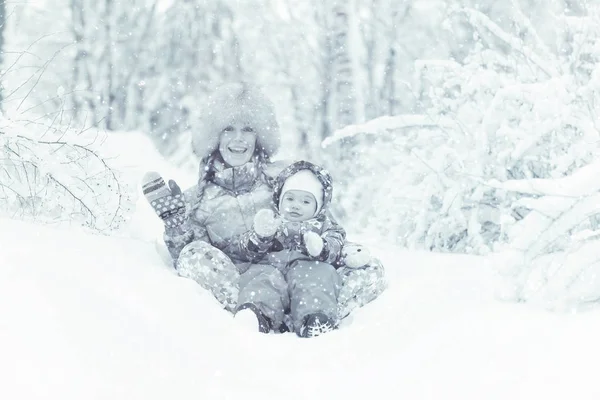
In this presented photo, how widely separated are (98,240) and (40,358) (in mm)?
1330

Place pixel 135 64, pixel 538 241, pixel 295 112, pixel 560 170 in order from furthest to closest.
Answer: pixel 295 112
pixel 135 64
pixel 560 170
pixel 538 241

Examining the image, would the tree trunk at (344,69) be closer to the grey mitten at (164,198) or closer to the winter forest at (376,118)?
the winter forest at (376,118)

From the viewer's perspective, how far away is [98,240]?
322 cm

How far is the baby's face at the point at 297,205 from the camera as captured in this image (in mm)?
3998

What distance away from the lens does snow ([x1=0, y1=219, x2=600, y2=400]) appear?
1949 millimetres

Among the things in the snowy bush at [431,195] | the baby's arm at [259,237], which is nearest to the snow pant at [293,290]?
the baby's arm at [259,237]

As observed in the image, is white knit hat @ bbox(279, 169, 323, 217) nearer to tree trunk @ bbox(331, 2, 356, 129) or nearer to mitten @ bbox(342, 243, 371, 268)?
mitten @ bbox(342, 243, 371, 268)

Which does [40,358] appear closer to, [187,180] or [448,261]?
[448,261]

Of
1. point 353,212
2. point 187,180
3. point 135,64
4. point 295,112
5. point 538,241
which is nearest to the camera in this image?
point 538,241

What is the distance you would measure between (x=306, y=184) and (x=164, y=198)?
0.84 m

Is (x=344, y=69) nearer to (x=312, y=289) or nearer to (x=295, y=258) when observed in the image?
(x=295, y=258)

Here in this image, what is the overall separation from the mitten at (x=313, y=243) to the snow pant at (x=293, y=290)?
0.23 ft

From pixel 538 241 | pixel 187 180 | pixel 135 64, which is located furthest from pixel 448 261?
pixel 135 64

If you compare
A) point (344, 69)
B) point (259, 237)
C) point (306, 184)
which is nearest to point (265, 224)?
point (259, 237)
